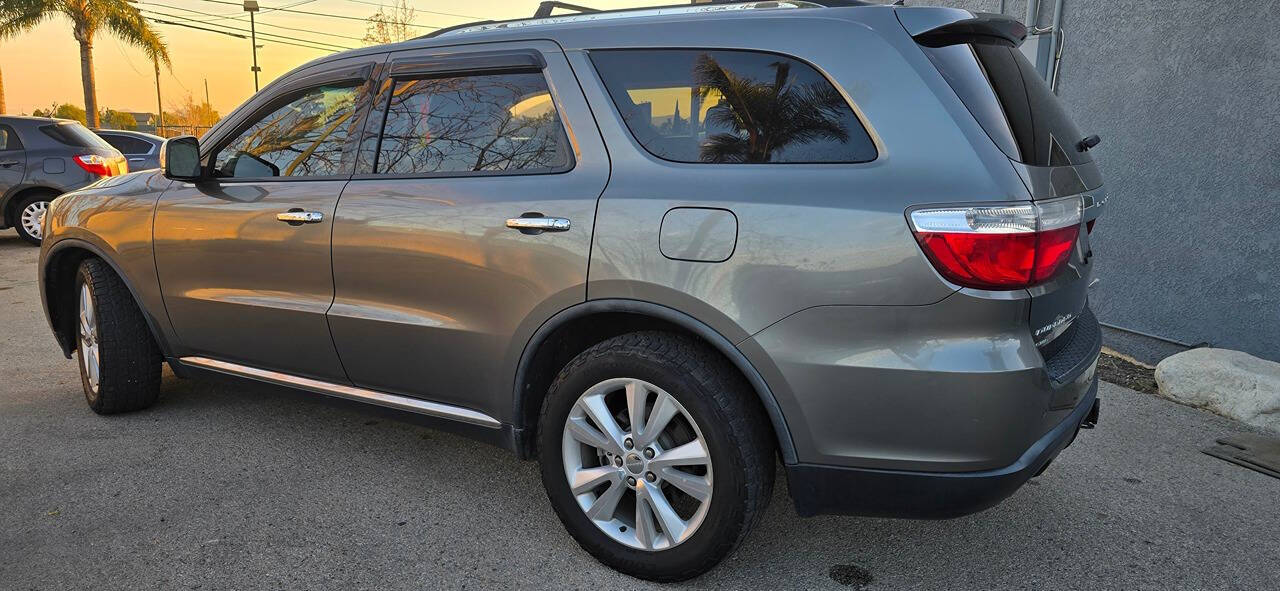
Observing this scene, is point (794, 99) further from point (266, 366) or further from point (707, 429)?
point (266, 366)

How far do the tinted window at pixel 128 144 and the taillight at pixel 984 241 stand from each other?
15640 mm

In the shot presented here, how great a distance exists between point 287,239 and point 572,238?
133cm

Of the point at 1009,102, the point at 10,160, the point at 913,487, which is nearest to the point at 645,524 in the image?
the point at 913,487

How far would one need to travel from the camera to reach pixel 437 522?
10.4ft

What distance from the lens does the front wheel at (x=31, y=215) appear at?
10914 millimetres

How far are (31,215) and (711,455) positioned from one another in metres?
11.5

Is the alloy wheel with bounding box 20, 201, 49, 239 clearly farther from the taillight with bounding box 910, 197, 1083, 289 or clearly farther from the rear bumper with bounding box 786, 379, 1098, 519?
the taillight with bounding box 910, 197, 1083, 289

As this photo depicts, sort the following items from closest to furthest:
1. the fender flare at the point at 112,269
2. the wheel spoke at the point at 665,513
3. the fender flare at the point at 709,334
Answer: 1. the fender flare at the point at 709,334
2. the wheel spoke at the point at 665,513
3. the fender flare at the point at 112,269

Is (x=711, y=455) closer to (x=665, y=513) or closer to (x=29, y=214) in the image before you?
(x=665, y=513)

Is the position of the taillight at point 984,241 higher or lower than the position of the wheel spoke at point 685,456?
higher

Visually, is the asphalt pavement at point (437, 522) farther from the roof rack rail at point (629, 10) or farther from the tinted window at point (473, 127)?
the roof rack rail at point (629, 10)

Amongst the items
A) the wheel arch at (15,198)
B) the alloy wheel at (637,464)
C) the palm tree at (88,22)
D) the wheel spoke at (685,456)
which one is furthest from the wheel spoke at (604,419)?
the palm tree at (88,22)

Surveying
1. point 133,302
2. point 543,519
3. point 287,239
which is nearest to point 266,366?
point 287,239

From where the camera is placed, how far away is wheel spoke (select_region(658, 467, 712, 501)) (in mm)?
2557
